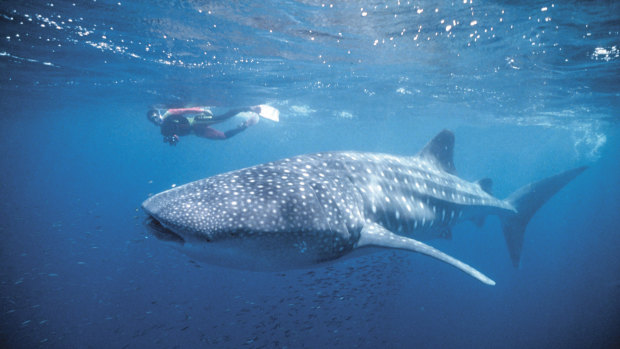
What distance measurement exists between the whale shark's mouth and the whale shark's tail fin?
375 inches

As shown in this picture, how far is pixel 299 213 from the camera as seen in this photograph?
308cm

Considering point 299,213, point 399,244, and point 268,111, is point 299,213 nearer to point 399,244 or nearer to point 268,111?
point 399,244

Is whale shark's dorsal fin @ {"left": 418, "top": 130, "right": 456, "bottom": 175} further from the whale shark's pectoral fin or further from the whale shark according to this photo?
the whale shark's pectoral fin

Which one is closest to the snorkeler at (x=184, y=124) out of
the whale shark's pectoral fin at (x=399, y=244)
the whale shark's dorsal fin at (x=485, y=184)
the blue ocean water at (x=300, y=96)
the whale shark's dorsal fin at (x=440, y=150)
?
the blue ocean water at (x=300, y=96)

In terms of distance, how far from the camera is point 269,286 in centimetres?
1586

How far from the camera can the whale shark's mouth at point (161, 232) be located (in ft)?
8.60

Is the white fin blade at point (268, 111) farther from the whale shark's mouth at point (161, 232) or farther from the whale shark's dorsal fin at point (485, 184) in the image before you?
the whale shark's mouth at point (161, 232)

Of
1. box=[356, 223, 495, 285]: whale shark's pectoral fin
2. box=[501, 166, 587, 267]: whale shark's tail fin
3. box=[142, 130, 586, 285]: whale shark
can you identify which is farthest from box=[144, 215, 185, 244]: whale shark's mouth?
box=[501, 166, 587, 267]: whale shark's tail fin

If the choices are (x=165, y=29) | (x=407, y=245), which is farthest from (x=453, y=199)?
(x=165, y=29)

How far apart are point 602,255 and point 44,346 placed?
56289 mm

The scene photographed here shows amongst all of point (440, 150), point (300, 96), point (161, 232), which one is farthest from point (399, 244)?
point (300, 96)

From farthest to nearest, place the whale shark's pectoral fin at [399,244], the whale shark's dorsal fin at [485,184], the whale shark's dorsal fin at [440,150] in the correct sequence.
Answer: the whale shark's dorsal fin at [485,184], the whale shark's dorsal fin at [440,150], the whale shark's pectoral fin at [399,244]

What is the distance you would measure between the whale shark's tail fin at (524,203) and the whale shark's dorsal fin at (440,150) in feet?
8.66

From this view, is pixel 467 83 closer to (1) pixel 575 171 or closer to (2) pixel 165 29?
(1) pixel 575 171
